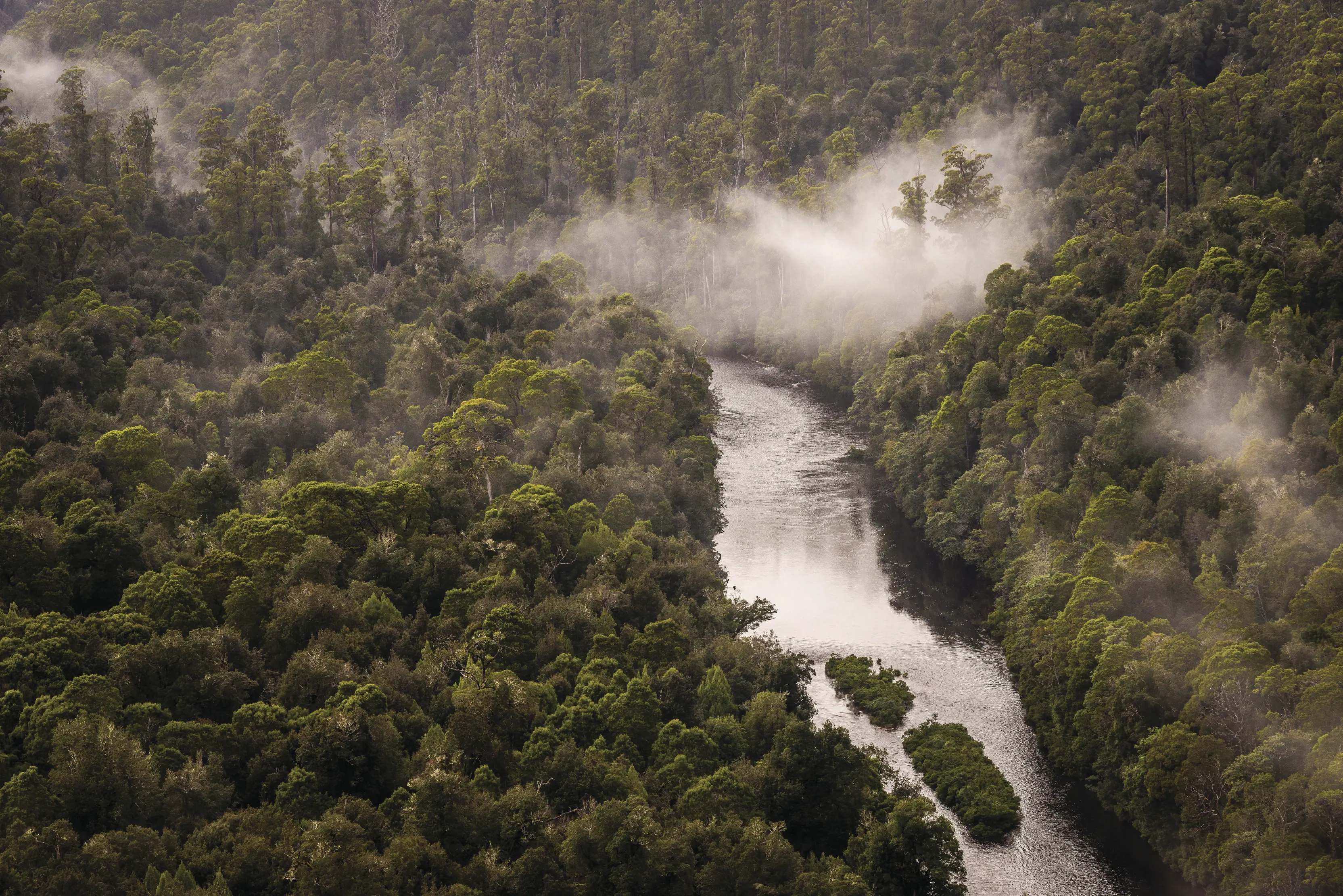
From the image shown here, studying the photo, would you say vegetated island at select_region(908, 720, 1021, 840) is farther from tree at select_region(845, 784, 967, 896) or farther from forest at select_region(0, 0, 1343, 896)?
tree at select_region(845, 784, 967, 896)

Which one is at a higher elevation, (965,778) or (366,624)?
(366,624)

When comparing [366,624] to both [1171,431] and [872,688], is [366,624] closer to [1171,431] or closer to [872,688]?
[872,688]

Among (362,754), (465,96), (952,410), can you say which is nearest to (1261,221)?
(952,410)

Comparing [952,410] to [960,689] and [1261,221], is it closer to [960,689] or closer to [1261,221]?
[1261,221]

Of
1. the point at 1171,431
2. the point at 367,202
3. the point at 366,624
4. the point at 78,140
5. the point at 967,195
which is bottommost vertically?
the point at 366,624

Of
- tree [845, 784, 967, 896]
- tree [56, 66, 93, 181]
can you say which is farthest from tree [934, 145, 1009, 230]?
tree [845, 784, 967, 896]

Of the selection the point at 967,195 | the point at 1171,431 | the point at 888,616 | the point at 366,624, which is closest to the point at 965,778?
the point at 888,616
